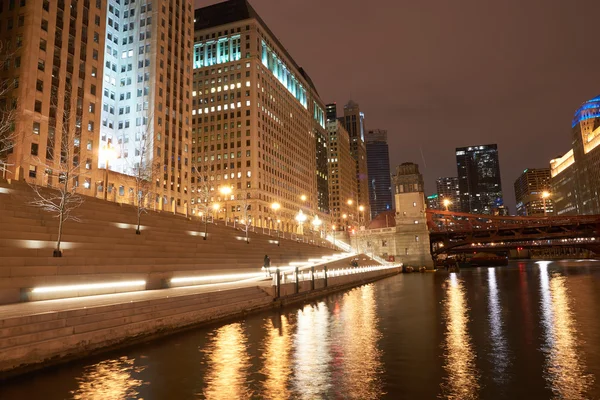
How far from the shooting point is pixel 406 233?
97.2 meters

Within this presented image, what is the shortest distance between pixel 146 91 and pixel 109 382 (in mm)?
98462

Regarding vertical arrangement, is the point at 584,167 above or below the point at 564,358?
above

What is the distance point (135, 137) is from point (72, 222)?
3061 inches

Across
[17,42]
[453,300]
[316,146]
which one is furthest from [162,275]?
[316,146]

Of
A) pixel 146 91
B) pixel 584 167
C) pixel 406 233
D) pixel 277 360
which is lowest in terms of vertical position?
pixel 277 360

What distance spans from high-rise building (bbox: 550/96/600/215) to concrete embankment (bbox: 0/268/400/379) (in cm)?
16061

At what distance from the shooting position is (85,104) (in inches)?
3125

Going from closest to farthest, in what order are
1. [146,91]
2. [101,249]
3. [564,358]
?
[564,358] < [101,249] < [146,91]

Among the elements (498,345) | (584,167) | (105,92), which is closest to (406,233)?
(105,92)

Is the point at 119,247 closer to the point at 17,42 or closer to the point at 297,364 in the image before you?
the point at 297,364

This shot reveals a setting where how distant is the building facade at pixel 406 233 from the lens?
95500mm

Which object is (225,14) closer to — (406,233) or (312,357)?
(406,233)

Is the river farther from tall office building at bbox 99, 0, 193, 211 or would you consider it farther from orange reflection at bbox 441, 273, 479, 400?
tall office building at bbox 99, 0, 193, 211

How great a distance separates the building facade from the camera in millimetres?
95500
